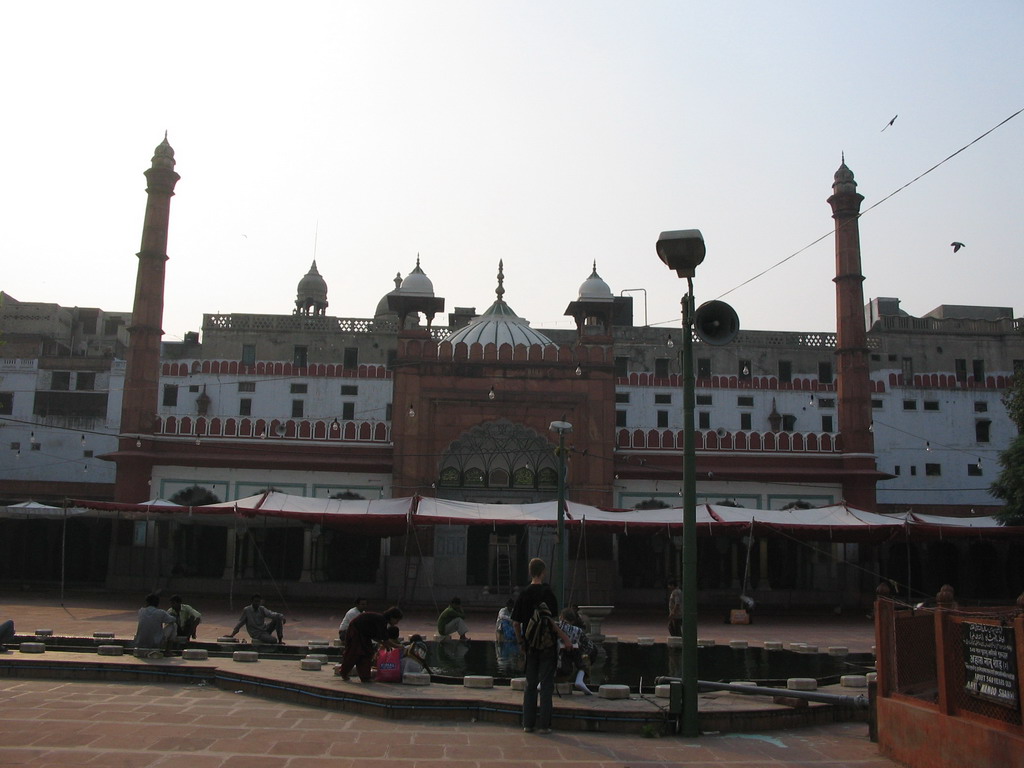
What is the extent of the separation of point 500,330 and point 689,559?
70.7ft

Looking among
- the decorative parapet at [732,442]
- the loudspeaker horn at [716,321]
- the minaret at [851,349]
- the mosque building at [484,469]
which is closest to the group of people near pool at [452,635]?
the loudspeaker horn at [716,321]

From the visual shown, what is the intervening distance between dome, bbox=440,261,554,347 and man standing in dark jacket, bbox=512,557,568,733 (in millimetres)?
20126

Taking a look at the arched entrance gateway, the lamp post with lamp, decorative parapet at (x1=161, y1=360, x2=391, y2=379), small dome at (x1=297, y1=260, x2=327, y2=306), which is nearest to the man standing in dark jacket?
the lamp post with lamp

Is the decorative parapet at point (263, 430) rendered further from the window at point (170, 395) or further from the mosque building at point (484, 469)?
the window at point (170, 395)

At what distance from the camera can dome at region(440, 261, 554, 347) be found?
28828 millimetres

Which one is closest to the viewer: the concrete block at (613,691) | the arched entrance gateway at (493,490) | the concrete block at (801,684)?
the concrete block at (613,691)

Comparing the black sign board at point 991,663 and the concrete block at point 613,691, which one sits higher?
the black sign board at point 991,663

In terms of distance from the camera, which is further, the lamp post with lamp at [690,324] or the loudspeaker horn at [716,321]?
the loudspeaker horn at [716,321]

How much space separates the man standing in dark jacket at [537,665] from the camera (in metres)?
7.61

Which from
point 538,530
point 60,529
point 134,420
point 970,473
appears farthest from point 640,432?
point 970,473

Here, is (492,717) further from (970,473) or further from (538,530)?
(970,473)

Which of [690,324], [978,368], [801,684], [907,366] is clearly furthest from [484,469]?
[978,368]

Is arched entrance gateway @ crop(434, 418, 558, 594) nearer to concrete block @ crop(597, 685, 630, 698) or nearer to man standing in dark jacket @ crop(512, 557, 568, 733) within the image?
concrete block @ crop(597, 685, 630, 698)

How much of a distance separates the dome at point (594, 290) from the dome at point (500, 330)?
183 centimetres
